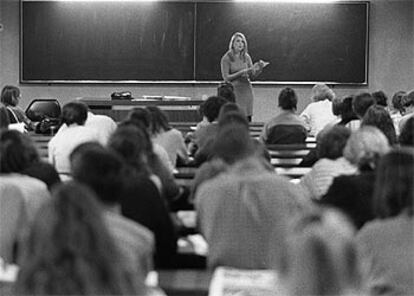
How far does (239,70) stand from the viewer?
11.0m

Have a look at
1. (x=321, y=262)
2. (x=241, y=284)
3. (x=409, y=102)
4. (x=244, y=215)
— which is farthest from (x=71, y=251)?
(x=409, y=102)

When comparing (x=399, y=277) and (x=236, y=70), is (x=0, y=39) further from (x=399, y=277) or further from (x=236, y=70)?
(x=399, y=277)

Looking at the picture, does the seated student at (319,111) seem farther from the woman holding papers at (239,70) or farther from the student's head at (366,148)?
the student's head at (366,148)

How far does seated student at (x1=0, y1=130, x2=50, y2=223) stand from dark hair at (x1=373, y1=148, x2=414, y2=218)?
1.49 meters

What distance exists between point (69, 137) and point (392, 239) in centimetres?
375

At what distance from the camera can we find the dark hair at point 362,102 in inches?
289

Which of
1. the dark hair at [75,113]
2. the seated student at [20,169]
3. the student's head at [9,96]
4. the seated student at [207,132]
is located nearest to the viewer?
the seated student at [20,169]

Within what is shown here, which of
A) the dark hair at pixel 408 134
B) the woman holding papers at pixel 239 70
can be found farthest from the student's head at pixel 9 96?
the dark hair at pixel 408 134

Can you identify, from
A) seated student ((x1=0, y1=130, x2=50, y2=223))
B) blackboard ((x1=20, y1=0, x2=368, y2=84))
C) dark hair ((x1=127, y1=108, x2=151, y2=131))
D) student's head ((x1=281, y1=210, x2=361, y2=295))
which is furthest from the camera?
blackboard ((x1=20, y1=0, x2=368, y2=84))

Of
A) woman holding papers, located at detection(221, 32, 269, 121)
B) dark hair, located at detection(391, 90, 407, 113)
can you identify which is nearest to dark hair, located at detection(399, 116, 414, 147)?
dark hair, located at detection(391, 90, 407, 113)

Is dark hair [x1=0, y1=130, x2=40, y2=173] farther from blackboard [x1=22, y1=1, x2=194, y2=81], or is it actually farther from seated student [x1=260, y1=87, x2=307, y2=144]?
blackboard [x1=22, y1=1, x2=194, y2=81]

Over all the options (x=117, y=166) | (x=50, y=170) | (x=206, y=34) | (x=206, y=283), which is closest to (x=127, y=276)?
(x=117, y=166)

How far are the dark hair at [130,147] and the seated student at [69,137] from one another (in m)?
1.90

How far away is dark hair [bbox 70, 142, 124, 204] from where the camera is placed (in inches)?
114
